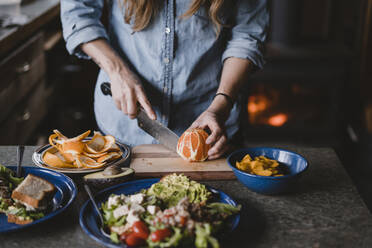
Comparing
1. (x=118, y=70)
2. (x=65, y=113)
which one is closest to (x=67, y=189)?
(x=118, y=70)

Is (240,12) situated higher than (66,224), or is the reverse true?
(240,12)

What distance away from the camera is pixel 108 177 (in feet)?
3.84

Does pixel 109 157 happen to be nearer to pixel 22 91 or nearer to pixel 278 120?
pixel 22 91

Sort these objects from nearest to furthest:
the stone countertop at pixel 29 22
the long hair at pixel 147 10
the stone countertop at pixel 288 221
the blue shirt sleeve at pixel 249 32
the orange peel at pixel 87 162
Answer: the stone countertop at pixel 288 221
the orange peel at pixel 87 162
the long hair at pixel 147 10
the blue shirt sleeve at pixel 249 32
the stone countertop at pixel 29 22

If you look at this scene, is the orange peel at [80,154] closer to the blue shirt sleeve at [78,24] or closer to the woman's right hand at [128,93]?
the woman's right hand at [128,93]

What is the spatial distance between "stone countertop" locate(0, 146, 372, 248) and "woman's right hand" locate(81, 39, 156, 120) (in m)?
0.35

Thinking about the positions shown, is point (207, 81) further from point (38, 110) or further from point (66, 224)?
point (38, 110)

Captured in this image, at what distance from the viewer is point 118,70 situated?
5.02 feet

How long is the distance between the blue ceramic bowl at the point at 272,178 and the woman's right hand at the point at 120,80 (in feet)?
1.19

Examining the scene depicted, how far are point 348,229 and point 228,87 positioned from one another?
0.72 metres

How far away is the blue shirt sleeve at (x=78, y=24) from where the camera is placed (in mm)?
1570

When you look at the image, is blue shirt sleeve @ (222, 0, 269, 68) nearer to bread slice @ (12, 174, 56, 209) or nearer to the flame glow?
bread slice @ (12, 174, 56, 209)

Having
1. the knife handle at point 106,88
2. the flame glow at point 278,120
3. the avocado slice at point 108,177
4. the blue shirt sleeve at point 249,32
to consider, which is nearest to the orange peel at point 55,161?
the avocado slice at point 108,177

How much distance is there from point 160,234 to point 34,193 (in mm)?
348
